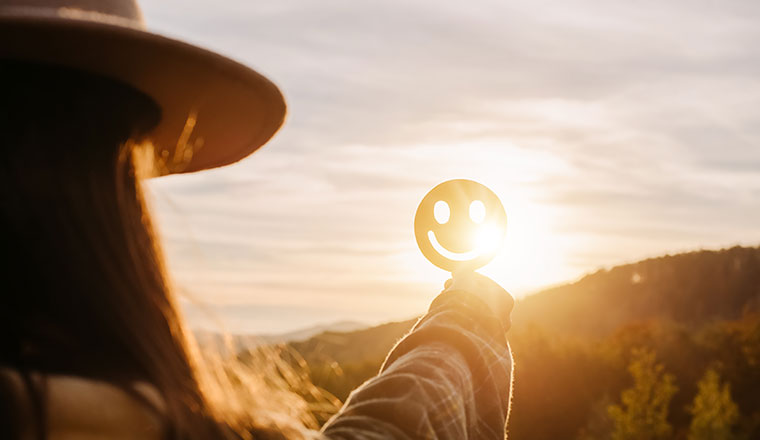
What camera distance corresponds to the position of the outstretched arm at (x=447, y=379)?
1623 millimetres

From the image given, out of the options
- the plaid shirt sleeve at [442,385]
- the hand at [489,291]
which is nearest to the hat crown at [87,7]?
the plaid shirt sleeve at [442,385]

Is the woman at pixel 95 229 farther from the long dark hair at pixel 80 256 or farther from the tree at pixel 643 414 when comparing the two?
the tree at pixel 643 414

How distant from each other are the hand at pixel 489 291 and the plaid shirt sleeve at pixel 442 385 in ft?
0.08

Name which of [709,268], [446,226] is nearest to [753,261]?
[709,268]

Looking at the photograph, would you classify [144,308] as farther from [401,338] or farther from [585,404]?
[585,404]

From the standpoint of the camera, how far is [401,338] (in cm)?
195

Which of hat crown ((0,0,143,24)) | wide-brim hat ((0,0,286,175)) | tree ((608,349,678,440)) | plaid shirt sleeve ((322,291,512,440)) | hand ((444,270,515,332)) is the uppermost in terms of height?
hat crown ((0,0,143,24))

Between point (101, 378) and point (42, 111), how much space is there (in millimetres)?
383

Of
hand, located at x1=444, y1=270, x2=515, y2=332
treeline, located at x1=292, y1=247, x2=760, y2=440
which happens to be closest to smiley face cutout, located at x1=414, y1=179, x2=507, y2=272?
hand, located at x1=444, y1=270, x2=515, y2=332

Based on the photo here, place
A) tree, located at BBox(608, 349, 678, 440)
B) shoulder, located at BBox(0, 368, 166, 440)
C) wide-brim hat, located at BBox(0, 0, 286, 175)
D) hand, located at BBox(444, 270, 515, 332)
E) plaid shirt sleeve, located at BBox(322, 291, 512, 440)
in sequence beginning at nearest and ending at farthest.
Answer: shoulder, located at BBox(0, 368, 166, 440) → wide-brim hat, located at BBox(0, 0, 286, 175) → plaid shirt sleeve, located at BBox(322, 291, 512, 440) → hand, located at BBox(444, 270, 515, 332) → tree, located at BBox(608, 349, 678, 440)

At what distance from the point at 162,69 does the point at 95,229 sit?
0.32m

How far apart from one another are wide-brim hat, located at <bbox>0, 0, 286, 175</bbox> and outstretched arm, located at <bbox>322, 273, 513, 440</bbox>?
1.84ft

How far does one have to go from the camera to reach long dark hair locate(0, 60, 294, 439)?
3.40ft

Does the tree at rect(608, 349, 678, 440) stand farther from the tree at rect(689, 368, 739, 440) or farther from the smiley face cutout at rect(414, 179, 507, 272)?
the smiley face cutout at rect(414, 179, 507, 272)
